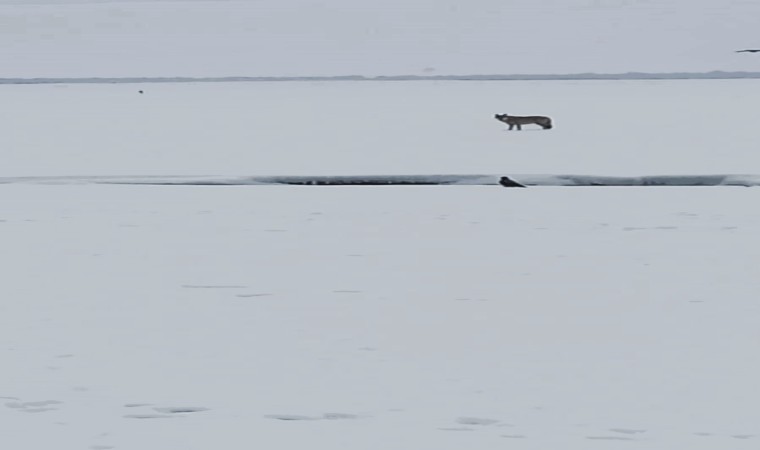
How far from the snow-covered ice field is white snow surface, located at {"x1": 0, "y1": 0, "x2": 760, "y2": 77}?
25.7 meters

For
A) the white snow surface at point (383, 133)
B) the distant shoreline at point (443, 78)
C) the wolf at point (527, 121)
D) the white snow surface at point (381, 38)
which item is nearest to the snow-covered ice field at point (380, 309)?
the white snow surface at point (383, 133)

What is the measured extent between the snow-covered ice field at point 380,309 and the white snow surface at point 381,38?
25.7 m

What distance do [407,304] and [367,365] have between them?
4.00ft

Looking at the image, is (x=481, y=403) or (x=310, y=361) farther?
(x=310, y=361)

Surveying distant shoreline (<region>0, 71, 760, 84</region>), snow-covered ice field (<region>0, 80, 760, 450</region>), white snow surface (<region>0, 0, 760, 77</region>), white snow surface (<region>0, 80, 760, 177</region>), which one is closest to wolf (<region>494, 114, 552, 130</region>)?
white snow surface (<region>0, 80, 760, 177</region>)

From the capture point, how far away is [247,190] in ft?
38.2

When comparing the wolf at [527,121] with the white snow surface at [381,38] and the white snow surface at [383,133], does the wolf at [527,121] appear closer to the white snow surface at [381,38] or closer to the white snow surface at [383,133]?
the white snow surface at [383,133]

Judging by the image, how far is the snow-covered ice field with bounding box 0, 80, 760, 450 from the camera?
461cm

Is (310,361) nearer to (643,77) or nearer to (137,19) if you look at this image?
(643,77)

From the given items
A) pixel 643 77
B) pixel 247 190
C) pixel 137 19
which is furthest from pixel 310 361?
pixel 137 19

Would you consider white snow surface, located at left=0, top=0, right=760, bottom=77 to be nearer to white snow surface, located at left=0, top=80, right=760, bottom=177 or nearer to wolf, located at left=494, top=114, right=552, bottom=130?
white snow surface, located at left=0, top=80, right=760, bottom=177

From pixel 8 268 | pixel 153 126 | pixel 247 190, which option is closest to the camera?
pixel 8 268

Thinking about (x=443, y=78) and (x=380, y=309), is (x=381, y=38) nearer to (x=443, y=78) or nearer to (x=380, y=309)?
(x=443, y=78)

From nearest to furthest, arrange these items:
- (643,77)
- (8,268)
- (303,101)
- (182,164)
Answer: (8,268) < (182,164) < (303,101) < (643,77)
